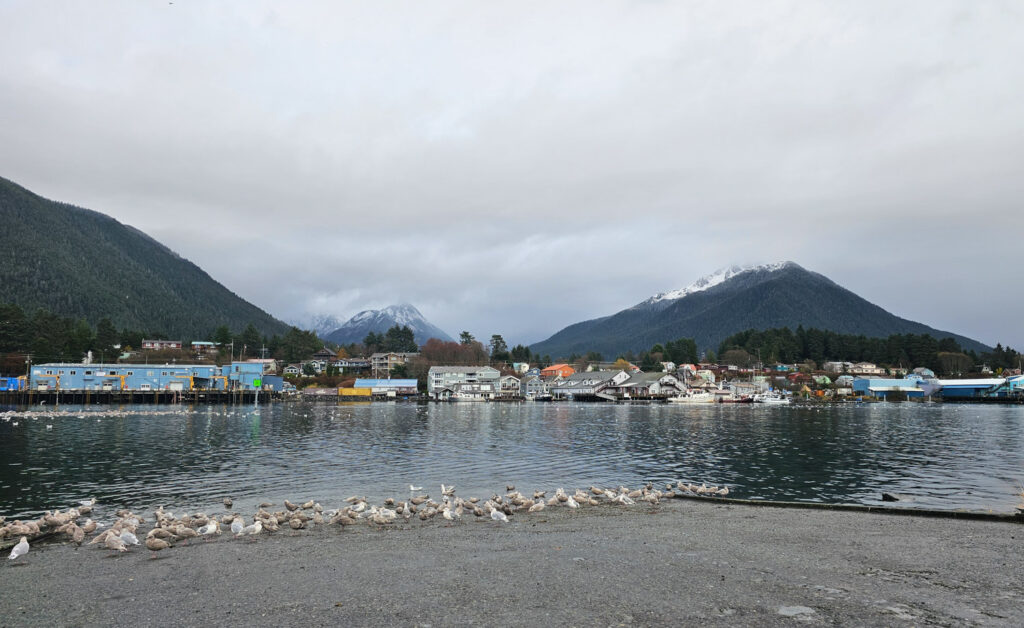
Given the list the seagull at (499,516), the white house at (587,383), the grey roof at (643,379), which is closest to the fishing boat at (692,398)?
the grey roof at (643,379)

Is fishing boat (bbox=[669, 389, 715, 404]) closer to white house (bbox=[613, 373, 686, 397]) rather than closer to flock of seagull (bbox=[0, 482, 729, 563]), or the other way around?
white house (bbox=[613, 373, 686, 397])

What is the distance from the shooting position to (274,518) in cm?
1566

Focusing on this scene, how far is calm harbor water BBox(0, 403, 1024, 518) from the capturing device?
21.8 m

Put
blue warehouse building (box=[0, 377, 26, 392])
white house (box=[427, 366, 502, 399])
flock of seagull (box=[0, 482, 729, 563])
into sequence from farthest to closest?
1. white house (box=[427, 366, 502, 399])
2. blue warehouse building (box=[0, 377, 26, 392])
3. flock of seagull (box=[0, 482, 729, 563])

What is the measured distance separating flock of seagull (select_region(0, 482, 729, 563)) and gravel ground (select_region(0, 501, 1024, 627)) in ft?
1.73

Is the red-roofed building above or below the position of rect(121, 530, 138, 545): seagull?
below

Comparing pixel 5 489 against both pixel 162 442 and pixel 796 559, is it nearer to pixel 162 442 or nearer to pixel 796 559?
pixel 162 442

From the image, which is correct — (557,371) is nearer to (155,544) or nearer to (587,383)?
(587,383)

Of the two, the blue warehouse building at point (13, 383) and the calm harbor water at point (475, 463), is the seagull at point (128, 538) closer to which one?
the calm harbor water at point (475, 463)

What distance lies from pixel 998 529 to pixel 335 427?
49.5 m

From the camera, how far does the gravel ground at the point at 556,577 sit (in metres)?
8.34

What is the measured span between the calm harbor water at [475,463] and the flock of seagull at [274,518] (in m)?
2.30

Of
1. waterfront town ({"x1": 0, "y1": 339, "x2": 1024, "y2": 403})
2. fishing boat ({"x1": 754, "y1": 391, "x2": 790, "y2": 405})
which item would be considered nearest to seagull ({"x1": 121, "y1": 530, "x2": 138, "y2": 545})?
waterfront town ({"x1": 0, "y1": 339, "x2": 1024, "y2": 403})

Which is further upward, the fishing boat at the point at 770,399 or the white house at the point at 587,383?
the white house at the point at 587,383
